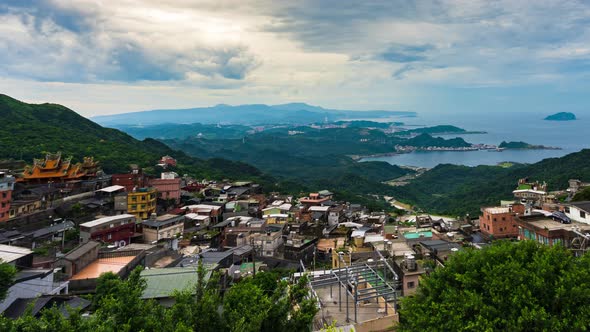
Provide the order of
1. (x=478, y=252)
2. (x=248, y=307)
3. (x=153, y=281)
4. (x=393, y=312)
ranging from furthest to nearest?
(x=153, y=281) < (x=393, y=312) < (x=478, y=252) < (x=248, y=307)

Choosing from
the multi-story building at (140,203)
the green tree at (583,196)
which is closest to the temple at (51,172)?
the multi-story building at (140,203)

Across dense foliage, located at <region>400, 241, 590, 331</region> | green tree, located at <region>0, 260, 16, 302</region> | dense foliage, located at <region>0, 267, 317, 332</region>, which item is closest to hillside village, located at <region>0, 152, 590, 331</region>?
green tree, located at <region>0, 260, 16, 302</region>

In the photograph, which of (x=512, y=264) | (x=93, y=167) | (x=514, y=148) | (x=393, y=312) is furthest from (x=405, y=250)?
(x=514, y=148)

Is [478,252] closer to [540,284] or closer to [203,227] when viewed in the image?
[540,284]

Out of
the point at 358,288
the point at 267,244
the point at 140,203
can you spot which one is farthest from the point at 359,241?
the point at 140,203

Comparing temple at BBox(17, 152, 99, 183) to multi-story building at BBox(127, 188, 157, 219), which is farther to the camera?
temple at BBox(17, 152, 99, 183)

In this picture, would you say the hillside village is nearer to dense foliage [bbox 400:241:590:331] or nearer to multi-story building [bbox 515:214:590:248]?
multi-story building [bbox 515:214:590:248]
